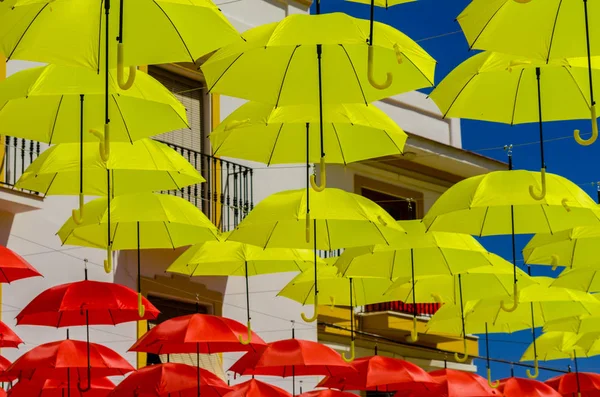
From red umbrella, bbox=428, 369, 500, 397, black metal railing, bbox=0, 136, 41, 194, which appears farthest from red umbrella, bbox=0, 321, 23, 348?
red umbrella, bbox=428, 369, 500, 397

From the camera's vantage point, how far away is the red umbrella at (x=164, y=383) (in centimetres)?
1365

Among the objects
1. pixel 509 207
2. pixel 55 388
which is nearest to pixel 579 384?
pixel 509 207

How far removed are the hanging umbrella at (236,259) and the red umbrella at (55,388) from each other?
5.80ft

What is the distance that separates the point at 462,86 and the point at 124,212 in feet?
14.5

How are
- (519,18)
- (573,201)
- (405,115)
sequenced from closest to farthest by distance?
(519,18) < (573,201) < (405,115)

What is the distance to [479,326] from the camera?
18094 millimetres

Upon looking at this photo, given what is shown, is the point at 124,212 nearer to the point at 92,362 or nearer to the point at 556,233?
the point at 92,362

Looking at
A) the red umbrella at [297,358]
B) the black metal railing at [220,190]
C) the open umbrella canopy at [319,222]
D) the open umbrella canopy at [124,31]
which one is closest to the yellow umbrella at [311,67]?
the open umbrella canopy at [124,31]

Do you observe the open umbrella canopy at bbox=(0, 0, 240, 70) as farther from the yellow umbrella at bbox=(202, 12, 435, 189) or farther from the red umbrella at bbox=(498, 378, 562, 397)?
the red umbrella at bbox=(498, 378, 562, 397)

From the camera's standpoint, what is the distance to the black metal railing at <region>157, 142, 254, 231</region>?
787 inches

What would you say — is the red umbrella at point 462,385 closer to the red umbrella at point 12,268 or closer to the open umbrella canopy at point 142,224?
the open umbrella canopy at point 142,224

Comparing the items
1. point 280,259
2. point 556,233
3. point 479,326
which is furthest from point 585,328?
point 280,259

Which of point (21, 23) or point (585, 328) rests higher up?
point (21, 23)

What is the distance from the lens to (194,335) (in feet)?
46.3
